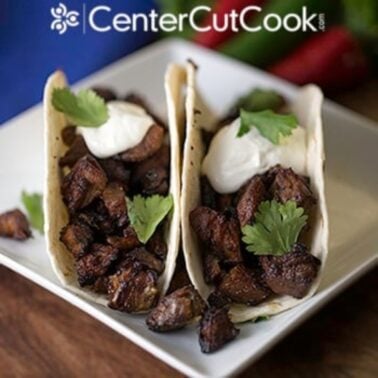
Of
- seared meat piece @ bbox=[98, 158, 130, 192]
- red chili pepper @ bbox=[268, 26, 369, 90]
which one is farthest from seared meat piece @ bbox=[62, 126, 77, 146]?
red chili pepper @ bbox=[268, 26, 369, 90]

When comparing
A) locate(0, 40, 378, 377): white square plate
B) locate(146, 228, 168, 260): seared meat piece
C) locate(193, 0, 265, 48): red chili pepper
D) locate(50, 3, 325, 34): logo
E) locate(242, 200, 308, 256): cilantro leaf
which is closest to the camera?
locate(0, 40, 378, 377): white square plate

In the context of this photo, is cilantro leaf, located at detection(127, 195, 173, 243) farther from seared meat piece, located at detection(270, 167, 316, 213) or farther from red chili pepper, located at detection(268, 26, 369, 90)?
red chili pepper, located at detection(268, 26, 369, 90)

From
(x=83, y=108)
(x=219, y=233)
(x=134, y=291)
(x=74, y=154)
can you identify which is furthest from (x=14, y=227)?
(x=219, y=233)

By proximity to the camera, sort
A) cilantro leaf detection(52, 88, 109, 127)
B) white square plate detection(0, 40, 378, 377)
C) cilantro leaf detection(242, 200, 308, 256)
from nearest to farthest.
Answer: white square plate detection(0, 40, 378, 377)
cilantro leaf detection(242, 200, 308, 256)
cilantro leaf detection(52, 88, 109, 127)

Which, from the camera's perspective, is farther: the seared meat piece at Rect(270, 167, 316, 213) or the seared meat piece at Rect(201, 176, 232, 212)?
the seared meat piece at Rect(201, 176, 232, 212)

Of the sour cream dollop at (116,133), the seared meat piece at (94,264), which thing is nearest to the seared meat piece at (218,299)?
the seared meat piece at (94,264)

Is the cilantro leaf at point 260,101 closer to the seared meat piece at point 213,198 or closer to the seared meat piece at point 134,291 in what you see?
the seared meat piece at point 213,198

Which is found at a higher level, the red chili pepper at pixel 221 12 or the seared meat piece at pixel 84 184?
the seared meat piece at pixel 84 184
